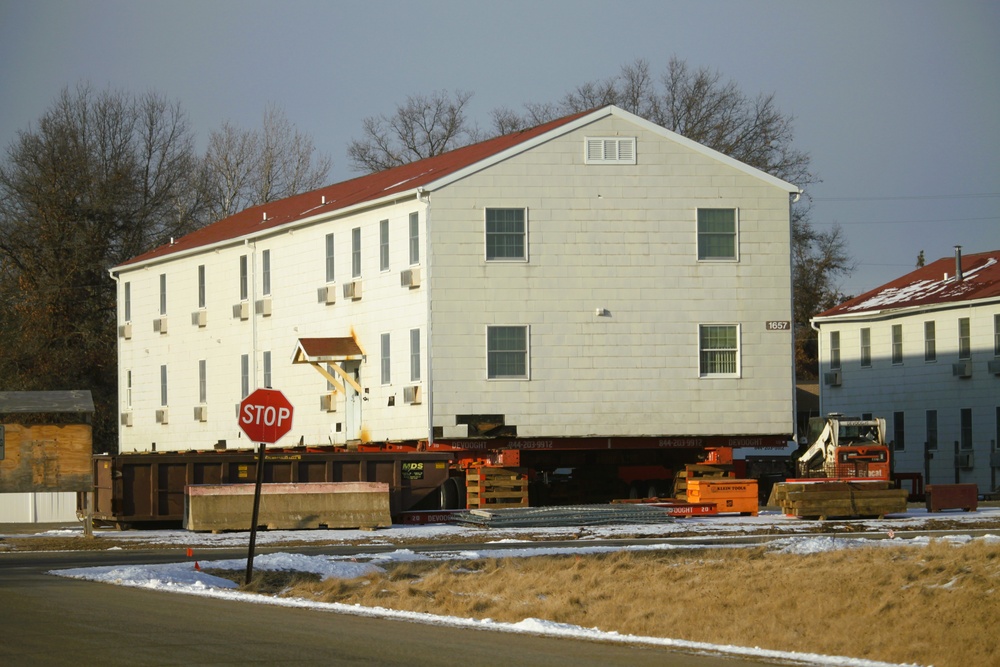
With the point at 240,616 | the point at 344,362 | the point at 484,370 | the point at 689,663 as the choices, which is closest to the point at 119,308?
the point at 344,362

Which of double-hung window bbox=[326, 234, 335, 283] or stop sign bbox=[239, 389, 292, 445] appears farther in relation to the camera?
double-hung window bbox=[326, 234, 335, 283]

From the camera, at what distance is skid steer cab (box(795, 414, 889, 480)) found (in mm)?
37906

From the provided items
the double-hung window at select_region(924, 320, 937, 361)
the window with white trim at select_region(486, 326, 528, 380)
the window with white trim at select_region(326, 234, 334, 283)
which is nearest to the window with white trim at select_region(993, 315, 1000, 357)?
the double-hung window at select_region(924, 320, 937, 361)

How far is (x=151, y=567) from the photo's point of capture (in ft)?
68.9

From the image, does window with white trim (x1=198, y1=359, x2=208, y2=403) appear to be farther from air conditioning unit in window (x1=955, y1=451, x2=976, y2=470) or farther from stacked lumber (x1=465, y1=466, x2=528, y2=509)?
air conditioning unit in window (x1=955, y1=451, x2=976, y2=470)

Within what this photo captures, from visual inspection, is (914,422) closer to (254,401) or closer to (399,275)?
(399,275)

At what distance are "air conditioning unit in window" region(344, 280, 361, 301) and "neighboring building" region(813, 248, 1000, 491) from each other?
2250 centimetres

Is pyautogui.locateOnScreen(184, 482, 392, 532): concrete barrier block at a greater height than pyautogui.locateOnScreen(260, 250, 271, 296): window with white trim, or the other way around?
pyautogui.locateOnScreen(260, 250, 271, 296): window with white trim

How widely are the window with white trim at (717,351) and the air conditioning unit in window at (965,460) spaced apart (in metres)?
17.6

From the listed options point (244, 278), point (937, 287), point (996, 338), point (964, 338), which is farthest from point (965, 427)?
point (244, 278)

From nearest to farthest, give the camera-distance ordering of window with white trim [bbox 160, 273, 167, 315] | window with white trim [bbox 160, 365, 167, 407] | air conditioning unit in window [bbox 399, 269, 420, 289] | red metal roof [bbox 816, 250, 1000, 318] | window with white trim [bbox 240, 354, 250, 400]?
air conditioning unit in window [bbox 399, 269, 420, 289] < window with white trim [bbox 240, 354, 250, 400] < window with white trim [bbox 160, 365, 167, 407] < window with white trim [bbox 160, 273, 167, 315] < red metal roof [bbox 816, 250, 1000, 318]

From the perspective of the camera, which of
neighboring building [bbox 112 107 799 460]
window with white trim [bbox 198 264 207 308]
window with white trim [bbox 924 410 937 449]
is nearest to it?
neighboring building [bbox 112 107 799 460]

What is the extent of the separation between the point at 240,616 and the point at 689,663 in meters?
5.23

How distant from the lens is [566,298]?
37.3 meters
